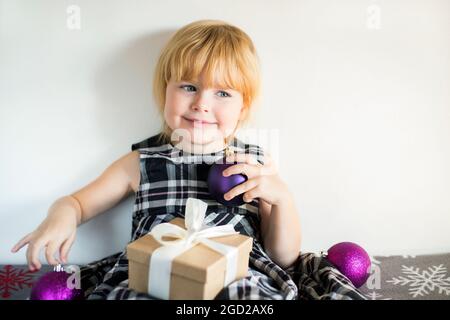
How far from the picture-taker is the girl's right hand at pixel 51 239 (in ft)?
2.60

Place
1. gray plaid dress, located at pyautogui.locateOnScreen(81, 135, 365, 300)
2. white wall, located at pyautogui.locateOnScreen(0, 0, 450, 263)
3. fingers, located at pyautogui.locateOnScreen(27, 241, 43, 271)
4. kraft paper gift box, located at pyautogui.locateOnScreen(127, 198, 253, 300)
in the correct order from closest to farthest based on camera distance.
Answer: kraft paper gift box, located at pyautogui.locateOnScreen(127, 198, 253, 300) → fingers, located at pyautogui.locateOnScreen(27, 241, 43, 271) → gray plaid dress, located at pyautogui.locateOnScreen(81, 135, 365, 300) → white wall, located at pyautogui.locateOnScreen(0, 0, 450, 263)

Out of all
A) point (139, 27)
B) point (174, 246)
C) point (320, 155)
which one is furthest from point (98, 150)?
point (320, 155)

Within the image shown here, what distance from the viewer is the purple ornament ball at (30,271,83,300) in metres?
0.75

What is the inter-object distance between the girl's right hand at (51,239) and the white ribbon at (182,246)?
0.72ft

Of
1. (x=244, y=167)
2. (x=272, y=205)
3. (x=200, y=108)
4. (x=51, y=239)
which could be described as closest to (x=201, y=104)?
(x=200, y=108)

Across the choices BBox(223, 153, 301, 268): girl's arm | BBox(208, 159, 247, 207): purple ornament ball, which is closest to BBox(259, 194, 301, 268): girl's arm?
BBox(223, 153, 301, 268): girl's arm

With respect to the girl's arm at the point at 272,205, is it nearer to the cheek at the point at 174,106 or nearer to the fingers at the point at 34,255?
the cheek at the point at 174,106

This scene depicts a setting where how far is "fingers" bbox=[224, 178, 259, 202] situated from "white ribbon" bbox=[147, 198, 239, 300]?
67mm

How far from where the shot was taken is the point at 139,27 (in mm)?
1019

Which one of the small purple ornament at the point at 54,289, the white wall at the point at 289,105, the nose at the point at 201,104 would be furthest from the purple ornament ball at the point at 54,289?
the nose at the point at 201,104

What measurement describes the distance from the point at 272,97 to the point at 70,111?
520 mm

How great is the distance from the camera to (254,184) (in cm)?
84

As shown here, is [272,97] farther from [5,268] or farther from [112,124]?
[5,268]

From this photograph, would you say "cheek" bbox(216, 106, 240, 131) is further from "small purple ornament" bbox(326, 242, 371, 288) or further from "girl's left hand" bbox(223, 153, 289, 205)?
"small purple ornament" bbox(326, 242, 371, 288)
